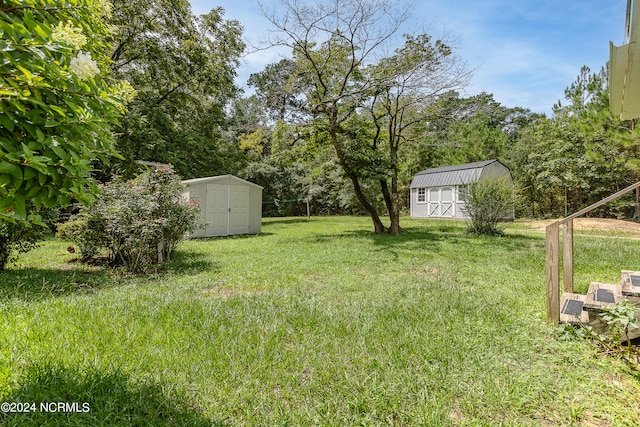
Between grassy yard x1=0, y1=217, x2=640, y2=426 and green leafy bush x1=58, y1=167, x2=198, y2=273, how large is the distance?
0.76 meters

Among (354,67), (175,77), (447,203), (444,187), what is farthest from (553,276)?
(444,187)

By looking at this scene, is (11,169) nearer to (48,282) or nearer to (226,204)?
(48,282)

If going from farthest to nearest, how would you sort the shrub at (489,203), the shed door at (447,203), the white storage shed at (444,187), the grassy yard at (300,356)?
the shed door at (447,203) < the white storage shed at (444,187) < the shrub at (489,203) < the grassy yard at (300,356)

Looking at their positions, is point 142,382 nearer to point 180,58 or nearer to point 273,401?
point 273,401

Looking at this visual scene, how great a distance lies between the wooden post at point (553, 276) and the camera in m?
2.98

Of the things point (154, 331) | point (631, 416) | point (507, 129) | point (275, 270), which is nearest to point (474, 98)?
point (275, 270)

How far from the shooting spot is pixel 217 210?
1152 cm

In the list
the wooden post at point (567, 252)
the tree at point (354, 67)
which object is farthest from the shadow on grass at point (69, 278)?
the tree at point (354, 67)

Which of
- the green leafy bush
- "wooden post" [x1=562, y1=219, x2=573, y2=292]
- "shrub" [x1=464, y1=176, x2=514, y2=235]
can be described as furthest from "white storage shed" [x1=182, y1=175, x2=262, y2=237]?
"wooden post" [x1=562, y1=219, x2=573, y2=292]

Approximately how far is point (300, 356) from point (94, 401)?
131 cm

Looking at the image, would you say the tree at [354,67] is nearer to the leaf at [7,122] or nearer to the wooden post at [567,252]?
the wooden post at [567,252]

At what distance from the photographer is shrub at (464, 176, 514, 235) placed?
33.6 ft

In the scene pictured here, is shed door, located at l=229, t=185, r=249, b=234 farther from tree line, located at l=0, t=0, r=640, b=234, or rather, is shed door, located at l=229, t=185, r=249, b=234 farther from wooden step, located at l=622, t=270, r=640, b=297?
wooden step, located at l=622, t=270, r=640, b=297

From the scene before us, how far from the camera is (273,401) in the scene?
1940mm
